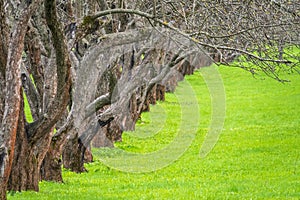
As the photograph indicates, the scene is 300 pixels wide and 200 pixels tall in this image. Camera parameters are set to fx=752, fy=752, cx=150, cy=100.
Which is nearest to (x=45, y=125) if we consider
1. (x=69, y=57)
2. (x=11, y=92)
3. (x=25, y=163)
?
(x=25, y=163)

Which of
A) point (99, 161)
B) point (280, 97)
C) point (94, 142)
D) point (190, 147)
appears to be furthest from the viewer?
point (280, 97)

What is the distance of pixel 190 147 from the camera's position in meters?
23.7

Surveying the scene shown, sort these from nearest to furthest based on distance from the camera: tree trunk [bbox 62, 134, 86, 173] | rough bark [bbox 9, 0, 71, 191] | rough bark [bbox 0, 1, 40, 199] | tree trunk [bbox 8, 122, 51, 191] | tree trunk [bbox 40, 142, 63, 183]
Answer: rough bark [bbox 0, 1, 40, 199], rough bark [bbox 9, 0, 71, 191], tree trunk [bbox 8, 122, 51, 191], tree trunk [bbox 40, 142, 63, 183], tree trunk [bbox 62, 134, 86, 173]

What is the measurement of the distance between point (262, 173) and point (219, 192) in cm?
349

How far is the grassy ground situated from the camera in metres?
13.7

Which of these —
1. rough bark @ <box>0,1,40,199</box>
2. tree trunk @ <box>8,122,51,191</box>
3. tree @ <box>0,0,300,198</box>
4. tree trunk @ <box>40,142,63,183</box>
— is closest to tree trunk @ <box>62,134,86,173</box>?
tree @ <box>0,0,300,198</box>

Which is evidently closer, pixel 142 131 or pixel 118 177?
pixel 118 177

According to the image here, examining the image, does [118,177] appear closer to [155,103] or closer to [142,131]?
[142,131]

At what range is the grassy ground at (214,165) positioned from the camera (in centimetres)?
1367

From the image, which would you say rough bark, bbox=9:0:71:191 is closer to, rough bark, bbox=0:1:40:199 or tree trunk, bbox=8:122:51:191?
tree trunk, bbox=8:122:51:191

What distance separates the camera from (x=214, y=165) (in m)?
19.2

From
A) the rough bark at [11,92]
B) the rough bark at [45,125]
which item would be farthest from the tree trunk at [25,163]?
the rough bark at [11,92]

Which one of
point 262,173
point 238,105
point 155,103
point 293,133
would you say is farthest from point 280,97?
point 262,173

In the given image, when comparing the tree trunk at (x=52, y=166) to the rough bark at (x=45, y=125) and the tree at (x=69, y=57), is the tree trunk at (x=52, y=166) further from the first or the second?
the rough bark at (x=45, y=125)
